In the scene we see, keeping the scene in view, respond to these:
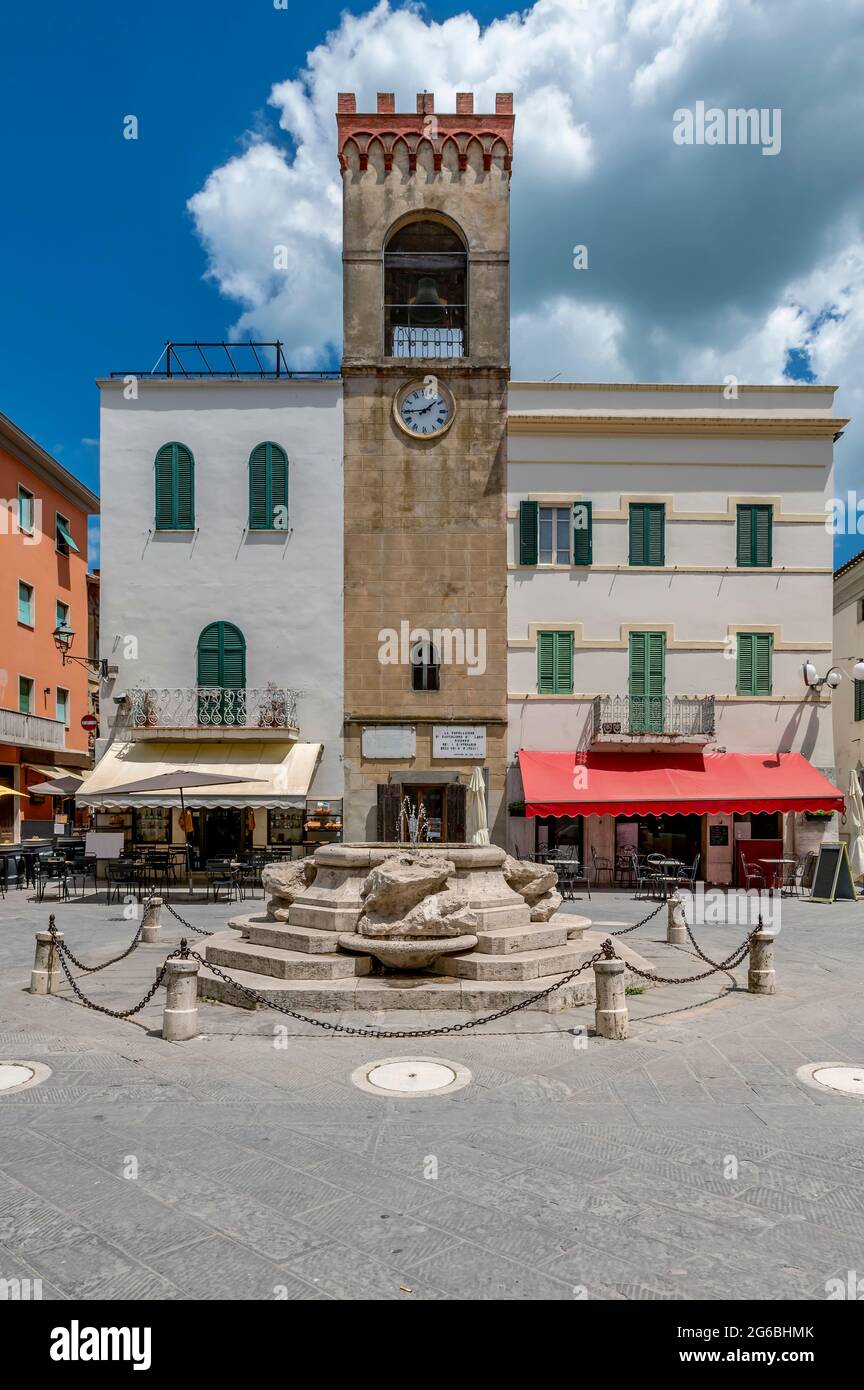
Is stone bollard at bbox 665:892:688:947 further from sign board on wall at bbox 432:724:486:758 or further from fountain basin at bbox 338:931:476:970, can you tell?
sign board on wall at bbox 432:724:486:758

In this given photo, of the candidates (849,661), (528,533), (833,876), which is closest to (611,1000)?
(833,876)

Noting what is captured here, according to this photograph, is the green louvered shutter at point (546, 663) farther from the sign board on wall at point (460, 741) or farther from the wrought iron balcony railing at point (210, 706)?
the wrought iron balcony railing at point (210, 706)

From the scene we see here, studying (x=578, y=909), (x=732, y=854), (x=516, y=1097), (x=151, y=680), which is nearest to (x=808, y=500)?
(x=732, y=854)

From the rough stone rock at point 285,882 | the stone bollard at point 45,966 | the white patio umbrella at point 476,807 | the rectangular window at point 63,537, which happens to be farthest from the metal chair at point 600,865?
the rectangular window at point 63,537

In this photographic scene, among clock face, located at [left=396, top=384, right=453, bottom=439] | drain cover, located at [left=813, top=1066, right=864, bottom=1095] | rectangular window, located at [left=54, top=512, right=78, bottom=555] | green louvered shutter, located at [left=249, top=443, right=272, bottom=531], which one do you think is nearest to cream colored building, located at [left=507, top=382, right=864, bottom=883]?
clock face, located at [left=396, top=384, right=453, bottom=439]

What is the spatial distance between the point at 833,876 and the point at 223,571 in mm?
15468

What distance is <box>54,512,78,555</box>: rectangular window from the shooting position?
31109mm

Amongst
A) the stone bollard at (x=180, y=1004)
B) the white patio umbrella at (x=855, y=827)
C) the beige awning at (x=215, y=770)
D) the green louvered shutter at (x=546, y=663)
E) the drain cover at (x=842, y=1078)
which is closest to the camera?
the drain cover at (x=842, y=1078)

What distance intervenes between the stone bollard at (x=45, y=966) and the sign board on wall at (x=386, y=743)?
1142cm

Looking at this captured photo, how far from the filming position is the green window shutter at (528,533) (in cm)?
2095

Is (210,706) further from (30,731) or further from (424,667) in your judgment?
(30,731)

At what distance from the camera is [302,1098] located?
20.9 ft
